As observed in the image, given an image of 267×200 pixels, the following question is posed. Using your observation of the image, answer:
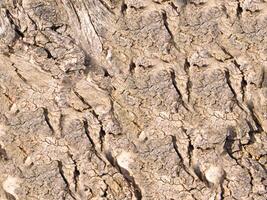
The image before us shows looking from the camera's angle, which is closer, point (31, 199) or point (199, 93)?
point (31, 199)

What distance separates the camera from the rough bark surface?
3107 mm

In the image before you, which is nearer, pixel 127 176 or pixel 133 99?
pixel 127 176

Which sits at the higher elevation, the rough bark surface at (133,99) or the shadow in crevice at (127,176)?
the rough bark surface at (133,99)

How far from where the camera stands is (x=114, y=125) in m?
3.18

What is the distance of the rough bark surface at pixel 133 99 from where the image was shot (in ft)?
10.2

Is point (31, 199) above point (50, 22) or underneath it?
underneath

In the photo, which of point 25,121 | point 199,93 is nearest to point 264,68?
point 199,93

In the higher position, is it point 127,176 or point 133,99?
point 133,99

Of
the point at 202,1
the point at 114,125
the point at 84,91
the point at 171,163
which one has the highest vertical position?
the point at 202,1

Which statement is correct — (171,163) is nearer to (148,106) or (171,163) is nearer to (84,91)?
(148,106)

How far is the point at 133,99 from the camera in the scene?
328 cm

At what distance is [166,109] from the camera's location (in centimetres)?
327

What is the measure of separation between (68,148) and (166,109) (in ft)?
2.32

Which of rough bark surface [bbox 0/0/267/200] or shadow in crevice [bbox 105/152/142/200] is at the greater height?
rough bark surface [bbox 0/0/267/200]
